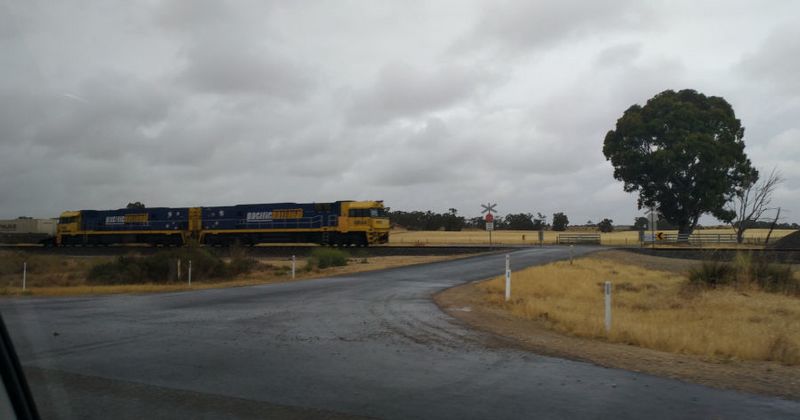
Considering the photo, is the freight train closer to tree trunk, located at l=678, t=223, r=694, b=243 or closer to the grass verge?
the grass verge

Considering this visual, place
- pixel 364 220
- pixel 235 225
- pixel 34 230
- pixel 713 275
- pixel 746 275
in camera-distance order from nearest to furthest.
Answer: pixel 746 275 < pixel 713 275 < pixel 364 220 < pixel 235 225 < pixel 34 230

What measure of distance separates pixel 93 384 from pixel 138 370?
0.83 m

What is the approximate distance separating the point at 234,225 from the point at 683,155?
139 ft

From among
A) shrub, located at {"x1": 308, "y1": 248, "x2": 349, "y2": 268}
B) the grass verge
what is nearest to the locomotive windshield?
shrub, located at {"x1": 308, "y1": 248, "x2": 349, "y2": 268}

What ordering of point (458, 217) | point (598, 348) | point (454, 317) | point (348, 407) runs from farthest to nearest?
point (458, 217)
point (454, 317)
point (598, 348)
point (348, 407)

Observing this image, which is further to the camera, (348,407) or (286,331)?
(286,331)

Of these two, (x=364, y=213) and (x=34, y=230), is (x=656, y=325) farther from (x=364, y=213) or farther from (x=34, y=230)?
(x=34, y=230)

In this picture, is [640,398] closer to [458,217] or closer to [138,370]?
[138,370]

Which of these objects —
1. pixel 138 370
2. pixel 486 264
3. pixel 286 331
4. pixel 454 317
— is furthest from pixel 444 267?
pixel 138 370

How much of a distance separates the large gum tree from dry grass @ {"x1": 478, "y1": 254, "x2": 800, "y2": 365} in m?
36.9

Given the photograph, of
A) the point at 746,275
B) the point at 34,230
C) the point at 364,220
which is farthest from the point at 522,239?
the point at 746,275

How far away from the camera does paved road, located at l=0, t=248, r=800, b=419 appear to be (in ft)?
20.4

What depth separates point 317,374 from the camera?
7.75m

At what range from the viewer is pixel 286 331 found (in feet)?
37.0
